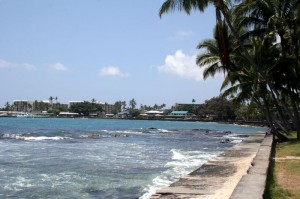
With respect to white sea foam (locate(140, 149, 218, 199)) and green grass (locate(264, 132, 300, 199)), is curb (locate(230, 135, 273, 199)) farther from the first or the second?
white sea foam (locate(140, 149, 218, 199))

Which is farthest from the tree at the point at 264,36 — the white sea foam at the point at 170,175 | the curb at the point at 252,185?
the curb at the point at 252,185

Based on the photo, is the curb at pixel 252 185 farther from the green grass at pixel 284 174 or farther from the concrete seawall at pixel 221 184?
the green grass at pixel 284 174

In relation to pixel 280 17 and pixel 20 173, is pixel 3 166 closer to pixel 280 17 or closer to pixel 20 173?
pixel 20 173

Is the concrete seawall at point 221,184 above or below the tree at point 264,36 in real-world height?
below

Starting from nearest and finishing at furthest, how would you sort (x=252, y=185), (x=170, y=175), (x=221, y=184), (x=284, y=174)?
1. (x=252, y=185)
2. (x=221, y=184)
3. (x=284, y=174)
4. (x=170, y=175)

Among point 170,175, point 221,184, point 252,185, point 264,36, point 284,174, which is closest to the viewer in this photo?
point 252,185

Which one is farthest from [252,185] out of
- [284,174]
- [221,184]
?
[284,174]

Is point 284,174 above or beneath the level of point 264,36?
beneath

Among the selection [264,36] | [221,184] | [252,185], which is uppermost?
[264,36]

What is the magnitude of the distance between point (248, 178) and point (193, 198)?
1545 millimetres

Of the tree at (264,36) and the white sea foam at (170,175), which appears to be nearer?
the white sea foam at (170,175)

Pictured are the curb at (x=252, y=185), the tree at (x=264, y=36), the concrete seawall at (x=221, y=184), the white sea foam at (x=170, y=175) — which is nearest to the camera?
the curb at (x=252, y=185)

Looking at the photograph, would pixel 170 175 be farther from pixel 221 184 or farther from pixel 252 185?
pixel 252 185

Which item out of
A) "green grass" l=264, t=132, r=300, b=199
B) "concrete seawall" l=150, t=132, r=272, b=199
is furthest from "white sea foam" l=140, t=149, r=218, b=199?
"green grass" l=264, t=132, r=300, b=199
